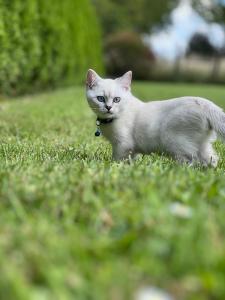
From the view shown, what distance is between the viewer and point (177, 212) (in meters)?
2.17

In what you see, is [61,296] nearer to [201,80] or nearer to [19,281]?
[19,281]

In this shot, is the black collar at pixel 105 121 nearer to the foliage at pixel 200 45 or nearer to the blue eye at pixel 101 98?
the blue eye at pixel 101 98

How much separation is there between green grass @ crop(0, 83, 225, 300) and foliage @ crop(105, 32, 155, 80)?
1180 inches

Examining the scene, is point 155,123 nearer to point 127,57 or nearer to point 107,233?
point 107,233

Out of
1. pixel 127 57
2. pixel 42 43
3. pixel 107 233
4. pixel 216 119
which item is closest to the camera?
pixel 107 233

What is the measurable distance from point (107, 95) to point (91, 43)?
60.5 feet

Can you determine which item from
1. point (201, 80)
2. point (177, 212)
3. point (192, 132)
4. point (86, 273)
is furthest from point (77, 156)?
point (201, 80)

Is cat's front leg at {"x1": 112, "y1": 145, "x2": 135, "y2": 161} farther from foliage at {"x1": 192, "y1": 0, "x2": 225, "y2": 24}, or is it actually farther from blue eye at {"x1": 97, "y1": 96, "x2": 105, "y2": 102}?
foliage at {"x1": 192, "y1": 0, "x2": 225, "y2": 24}

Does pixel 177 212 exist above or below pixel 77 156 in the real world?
above

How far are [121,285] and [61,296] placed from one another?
0.18 metres

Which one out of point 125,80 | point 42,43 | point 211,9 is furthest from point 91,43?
point 211,9

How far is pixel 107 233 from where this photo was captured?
2090 mm

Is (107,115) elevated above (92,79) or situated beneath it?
situated beneath

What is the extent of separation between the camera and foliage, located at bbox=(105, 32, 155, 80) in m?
32.8
